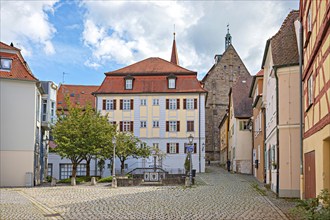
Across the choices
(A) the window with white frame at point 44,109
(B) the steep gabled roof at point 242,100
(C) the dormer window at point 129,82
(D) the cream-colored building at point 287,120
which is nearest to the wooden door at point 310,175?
(D) the cream-colored building at point 287,120

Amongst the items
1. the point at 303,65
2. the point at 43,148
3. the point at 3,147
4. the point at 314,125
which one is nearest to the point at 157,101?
the point at 43,148

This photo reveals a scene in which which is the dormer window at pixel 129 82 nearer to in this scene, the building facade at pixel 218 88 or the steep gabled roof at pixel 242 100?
the steep gabled roof at pixel 242 100

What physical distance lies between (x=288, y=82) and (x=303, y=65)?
1.77 m

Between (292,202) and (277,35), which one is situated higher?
(277,35)

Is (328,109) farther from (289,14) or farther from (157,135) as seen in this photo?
(157,135)

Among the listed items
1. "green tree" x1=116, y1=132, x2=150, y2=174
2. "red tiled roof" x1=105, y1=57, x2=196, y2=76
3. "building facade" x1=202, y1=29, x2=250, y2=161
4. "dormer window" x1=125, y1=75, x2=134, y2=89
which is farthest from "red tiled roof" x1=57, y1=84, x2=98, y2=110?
"green tree" x1=116, y1=132, x2=150, y2=174

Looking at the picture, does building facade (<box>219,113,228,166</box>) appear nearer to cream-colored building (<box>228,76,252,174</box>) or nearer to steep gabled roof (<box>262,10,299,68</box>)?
cream-colored building (<box>228,76,252,174</box>)

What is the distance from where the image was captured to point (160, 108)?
56188mm

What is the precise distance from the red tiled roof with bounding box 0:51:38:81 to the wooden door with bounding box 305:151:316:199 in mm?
25283

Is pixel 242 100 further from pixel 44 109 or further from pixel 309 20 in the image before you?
pixel 309 20

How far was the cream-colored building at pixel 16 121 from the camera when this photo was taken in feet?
126

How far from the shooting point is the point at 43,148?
46.3 meters

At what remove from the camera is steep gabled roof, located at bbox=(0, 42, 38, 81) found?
38.9 metres

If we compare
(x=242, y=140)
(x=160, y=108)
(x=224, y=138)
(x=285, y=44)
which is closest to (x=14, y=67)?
(x=160, y=108)
